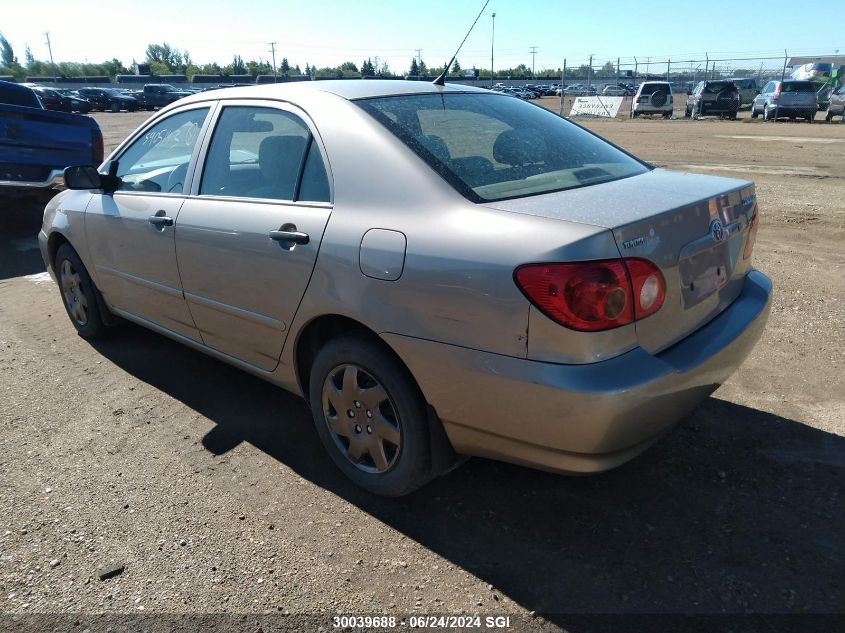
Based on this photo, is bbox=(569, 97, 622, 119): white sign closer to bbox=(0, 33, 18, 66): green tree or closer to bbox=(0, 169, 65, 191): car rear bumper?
bbox=(0, 169, 65, 191): car rear bumper

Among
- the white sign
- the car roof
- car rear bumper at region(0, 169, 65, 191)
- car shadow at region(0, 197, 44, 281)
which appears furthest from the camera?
the white sign

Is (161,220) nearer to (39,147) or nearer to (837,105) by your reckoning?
(39,147)

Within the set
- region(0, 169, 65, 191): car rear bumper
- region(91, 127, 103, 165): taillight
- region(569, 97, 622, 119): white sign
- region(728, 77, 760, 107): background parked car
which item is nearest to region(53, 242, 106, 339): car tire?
region(0, 169, 65, 191): car rear bumper

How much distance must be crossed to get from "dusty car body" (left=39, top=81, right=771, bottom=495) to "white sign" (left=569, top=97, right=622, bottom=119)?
1154 inches

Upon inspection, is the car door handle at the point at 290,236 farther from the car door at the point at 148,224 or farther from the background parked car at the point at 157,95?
the background parked car at the point at 157,95

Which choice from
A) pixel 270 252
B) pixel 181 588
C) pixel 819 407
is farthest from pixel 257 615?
pixel 819 407

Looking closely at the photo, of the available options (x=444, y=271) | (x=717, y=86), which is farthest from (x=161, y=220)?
(x=717, y=86)

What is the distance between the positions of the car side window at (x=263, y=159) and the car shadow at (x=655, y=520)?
1.28 meters

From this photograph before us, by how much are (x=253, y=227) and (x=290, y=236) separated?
278 mm

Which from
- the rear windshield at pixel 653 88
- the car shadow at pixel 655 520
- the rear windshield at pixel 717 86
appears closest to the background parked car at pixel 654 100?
the rear windshield at pixel 653 88

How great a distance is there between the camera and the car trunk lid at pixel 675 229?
2246 mm

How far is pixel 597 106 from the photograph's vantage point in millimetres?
31000

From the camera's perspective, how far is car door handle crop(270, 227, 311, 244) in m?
2.78

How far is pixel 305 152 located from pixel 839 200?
845 cm
